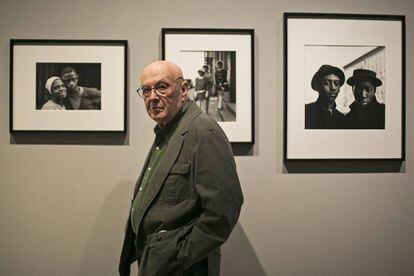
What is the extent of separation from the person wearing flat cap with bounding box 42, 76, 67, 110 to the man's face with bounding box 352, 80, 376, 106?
148 centimetres

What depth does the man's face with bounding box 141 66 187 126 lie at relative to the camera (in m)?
1.25

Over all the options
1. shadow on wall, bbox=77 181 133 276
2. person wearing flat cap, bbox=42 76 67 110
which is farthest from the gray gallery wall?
person wearing flat cap, bbox=42 76 67 110

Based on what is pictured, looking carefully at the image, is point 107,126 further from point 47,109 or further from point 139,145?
point 47,109

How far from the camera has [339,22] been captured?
1.71m

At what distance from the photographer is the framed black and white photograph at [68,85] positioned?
1.67 meters

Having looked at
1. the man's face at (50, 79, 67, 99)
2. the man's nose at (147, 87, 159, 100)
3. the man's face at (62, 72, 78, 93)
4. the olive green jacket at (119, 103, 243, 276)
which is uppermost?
the man's face at (62, 72, 78, 93)

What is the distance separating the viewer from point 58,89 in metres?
1.67

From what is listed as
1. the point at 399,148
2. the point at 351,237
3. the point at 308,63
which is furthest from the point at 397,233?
the point at 308,63

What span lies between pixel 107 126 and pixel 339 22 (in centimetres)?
130

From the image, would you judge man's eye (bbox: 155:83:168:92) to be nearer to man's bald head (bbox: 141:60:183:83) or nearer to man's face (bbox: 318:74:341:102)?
man's bald head (bbox: 141:60:183:83)

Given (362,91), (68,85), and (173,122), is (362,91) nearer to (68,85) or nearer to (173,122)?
(173,122)

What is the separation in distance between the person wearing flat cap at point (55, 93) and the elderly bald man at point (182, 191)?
0.63 meters

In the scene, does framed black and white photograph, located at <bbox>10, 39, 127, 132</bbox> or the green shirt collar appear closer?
the green shirt collar

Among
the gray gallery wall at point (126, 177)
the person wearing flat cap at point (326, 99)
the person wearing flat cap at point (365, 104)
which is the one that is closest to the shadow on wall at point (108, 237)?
the gray gallery wall at point (126, 177)
